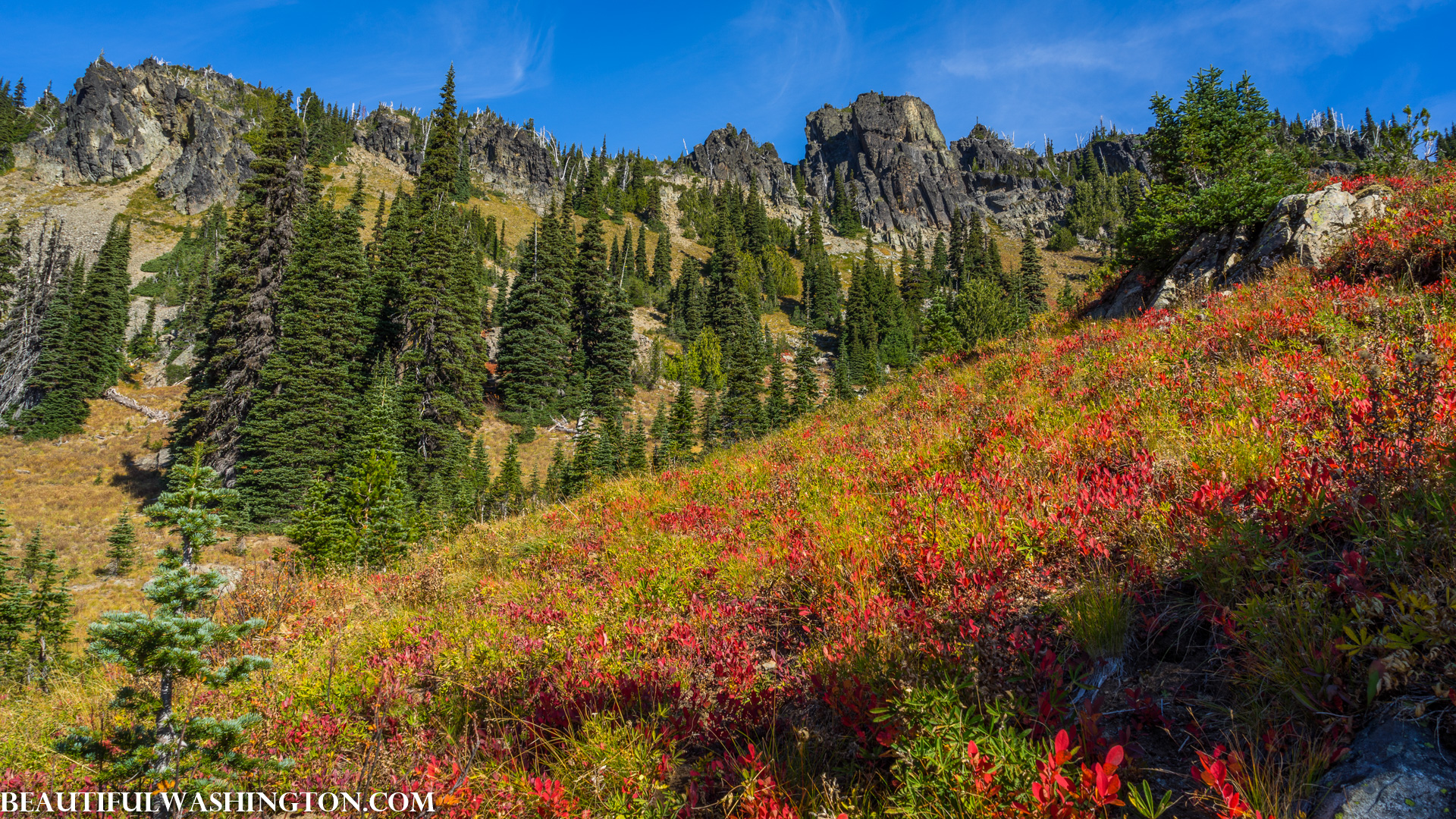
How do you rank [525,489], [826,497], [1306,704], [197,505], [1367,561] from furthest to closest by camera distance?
1. [525,489]
2. [826,497]
3. [197,505]
4. [1367,561]
5. [1306,704]

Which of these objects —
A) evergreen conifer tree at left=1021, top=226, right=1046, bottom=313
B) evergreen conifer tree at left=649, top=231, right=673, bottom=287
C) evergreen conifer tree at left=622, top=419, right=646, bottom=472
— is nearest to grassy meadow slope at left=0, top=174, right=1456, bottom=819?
evergreen conifer tree at left=622, top=419, right=646, bottom=472

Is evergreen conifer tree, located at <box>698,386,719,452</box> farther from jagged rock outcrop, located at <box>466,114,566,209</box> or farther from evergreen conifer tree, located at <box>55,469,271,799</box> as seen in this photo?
jagged rock outcrop, located at <box>466,114,566,209</box>

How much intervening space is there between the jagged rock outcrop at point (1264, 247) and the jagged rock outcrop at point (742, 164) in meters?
176

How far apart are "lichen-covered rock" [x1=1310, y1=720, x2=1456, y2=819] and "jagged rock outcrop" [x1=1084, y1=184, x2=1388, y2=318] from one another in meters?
11.5

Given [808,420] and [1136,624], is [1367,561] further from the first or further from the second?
[808,420]

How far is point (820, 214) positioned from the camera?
171375mm

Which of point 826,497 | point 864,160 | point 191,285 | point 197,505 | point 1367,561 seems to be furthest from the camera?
point 864,160

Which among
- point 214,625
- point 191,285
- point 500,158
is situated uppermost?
point 500,158

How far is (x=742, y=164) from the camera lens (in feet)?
616

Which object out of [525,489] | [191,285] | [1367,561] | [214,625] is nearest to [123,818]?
[214,625]

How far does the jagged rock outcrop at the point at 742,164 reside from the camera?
184000mm

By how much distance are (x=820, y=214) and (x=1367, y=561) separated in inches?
7091

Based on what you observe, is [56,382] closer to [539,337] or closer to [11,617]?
[539,337]

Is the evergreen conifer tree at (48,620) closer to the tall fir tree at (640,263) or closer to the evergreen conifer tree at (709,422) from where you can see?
the evergreen conifer tree at (709,422)
